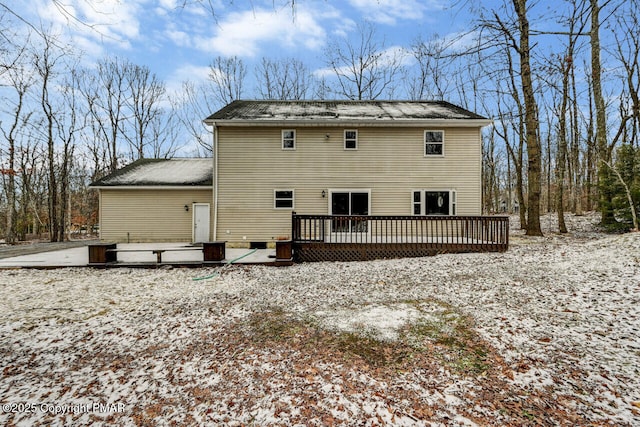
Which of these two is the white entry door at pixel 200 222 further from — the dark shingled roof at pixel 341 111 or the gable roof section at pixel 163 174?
the dark shingled roof at pixel 341 111

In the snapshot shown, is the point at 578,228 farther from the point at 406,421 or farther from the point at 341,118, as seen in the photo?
the point at 406,421

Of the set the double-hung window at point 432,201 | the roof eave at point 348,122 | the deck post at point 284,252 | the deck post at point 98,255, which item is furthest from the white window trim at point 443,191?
the deck post at point 98,255

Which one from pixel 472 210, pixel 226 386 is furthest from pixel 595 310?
pixel 472 210

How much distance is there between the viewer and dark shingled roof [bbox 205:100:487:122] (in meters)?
11.4

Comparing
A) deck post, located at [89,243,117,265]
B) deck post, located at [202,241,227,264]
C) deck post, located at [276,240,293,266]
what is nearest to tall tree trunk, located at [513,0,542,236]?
deck post, located at [276,240,293,266]

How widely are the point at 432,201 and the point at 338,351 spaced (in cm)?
935

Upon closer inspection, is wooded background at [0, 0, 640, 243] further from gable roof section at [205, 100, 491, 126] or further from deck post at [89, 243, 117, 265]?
deck post at [89, 243, 117, 265]

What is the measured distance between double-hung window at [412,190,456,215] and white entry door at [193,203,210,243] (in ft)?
30.4

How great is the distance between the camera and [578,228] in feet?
42.9

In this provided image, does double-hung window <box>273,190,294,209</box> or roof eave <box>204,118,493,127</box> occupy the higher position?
roof eave <box>204,118,493,127</box>

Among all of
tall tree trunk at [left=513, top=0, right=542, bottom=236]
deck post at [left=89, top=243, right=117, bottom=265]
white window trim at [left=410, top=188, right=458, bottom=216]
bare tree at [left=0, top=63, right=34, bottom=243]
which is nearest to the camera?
deck post at [left=89, top=243, right=117, bottom=265]

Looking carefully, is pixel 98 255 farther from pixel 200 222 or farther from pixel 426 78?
pixel 426 78

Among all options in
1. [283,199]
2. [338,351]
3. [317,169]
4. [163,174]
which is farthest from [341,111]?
[338,351]

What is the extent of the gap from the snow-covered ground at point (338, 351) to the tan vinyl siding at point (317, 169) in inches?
221
